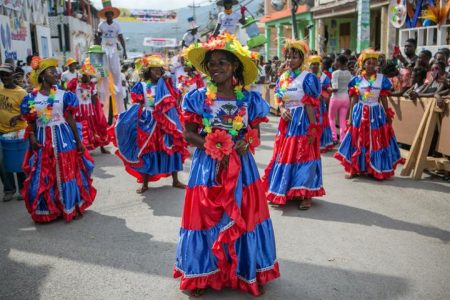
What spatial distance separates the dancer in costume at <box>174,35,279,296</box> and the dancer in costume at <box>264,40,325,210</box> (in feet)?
7.22

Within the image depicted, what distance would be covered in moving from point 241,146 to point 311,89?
2.47 m

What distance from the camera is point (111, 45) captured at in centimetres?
1152

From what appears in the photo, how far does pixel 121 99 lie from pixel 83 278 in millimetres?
8847

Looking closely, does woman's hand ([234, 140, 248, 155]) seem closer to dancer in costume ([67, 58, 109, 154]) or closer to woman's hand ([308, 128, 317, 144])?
woman's hand ([308, 128, 317, 144])

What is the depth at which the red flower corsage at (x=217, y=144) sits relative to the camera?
3.40 metres

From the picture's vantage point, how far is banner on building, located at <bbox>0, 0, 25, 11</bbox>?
14452mm

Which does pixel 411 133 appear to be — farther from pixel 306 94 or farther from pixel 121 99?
pixel 121 99

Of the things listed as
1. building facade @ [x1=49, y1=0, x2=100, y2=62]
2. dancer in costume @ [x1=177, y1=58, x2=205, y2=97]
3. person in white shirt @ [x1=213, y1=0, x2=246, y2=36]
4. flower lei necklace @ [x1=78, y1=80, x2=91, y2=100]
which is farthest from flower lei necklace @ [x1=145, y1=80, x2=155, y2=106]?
building facade @ [x1=49, y1=0, x2=100, y2=62]

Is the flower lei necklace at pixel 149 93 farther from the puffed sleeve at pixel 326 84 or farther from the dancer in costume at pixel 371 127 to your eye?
the puffed sleeve at pixel 326 84

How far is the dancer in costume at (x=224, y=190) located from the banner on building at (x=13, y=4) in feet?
43.6

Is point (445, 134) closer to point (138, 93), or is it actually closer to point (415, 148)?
point (415, 148)

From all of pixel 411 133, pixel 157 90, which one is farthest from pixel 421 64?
pixel 157 90

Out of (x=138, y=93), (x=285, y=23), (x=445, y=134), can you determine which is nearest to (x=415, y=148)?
(x=445, y=134)

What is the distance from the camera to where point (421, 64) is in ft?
29.0
